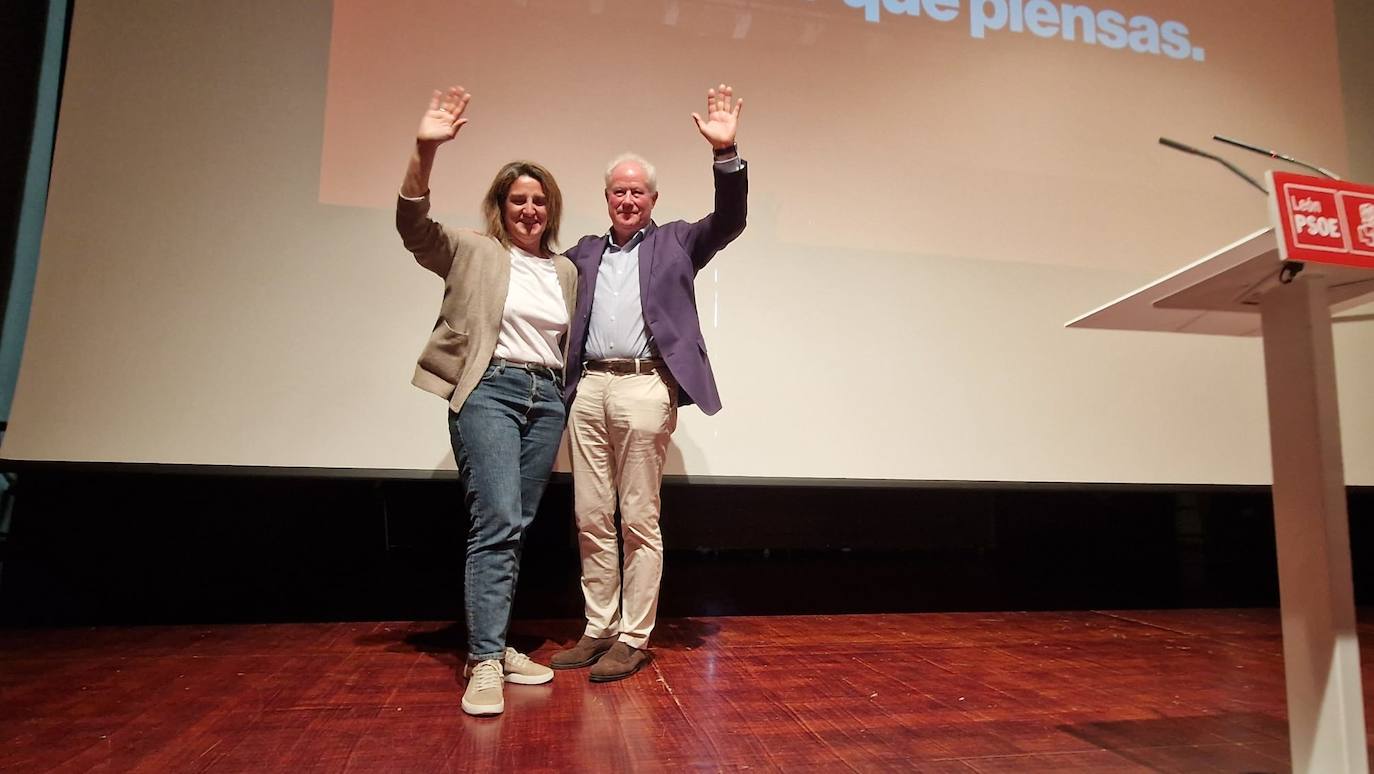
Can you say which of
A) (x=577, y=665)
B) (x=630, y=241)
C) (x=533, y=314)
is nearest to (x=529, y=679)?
(x=577, y=665)

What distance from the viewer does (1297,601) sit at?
100cm

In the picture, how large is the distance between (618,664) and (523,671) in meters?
0.21

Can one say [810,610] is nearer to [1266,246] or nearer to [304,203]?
[1266,246]

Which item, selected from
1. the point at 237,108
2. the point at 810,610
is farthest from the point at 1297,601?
the point at 237,108

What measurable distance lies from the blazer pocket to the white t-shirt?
0.08 m

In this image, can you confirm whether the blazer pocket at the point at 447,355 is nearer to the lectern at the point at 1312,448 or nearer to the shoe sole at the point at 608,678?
the shoe sole at the point at 608,678

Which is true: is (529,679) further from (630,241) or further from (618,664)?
(630,241)

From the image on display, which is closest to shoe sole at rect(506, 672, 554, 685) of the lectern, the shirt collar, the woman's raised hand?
the shirt collar

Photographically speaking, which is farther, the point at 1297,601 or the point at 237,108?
the point at 237,108

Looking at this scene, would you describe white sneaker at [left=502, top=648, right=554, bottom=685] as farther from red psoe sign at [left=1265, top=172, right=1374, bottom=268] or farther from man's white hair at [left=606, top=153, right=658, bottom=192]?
red psoe sign at [left=1265, top=172, right=1374, bottom=268]

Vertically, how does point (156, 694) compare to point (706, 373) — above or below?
below

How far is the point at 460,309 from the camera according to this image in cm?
174

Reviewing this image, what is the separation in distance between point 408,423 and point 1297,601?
2.14 m

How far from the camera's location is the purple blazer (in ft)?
6.11
